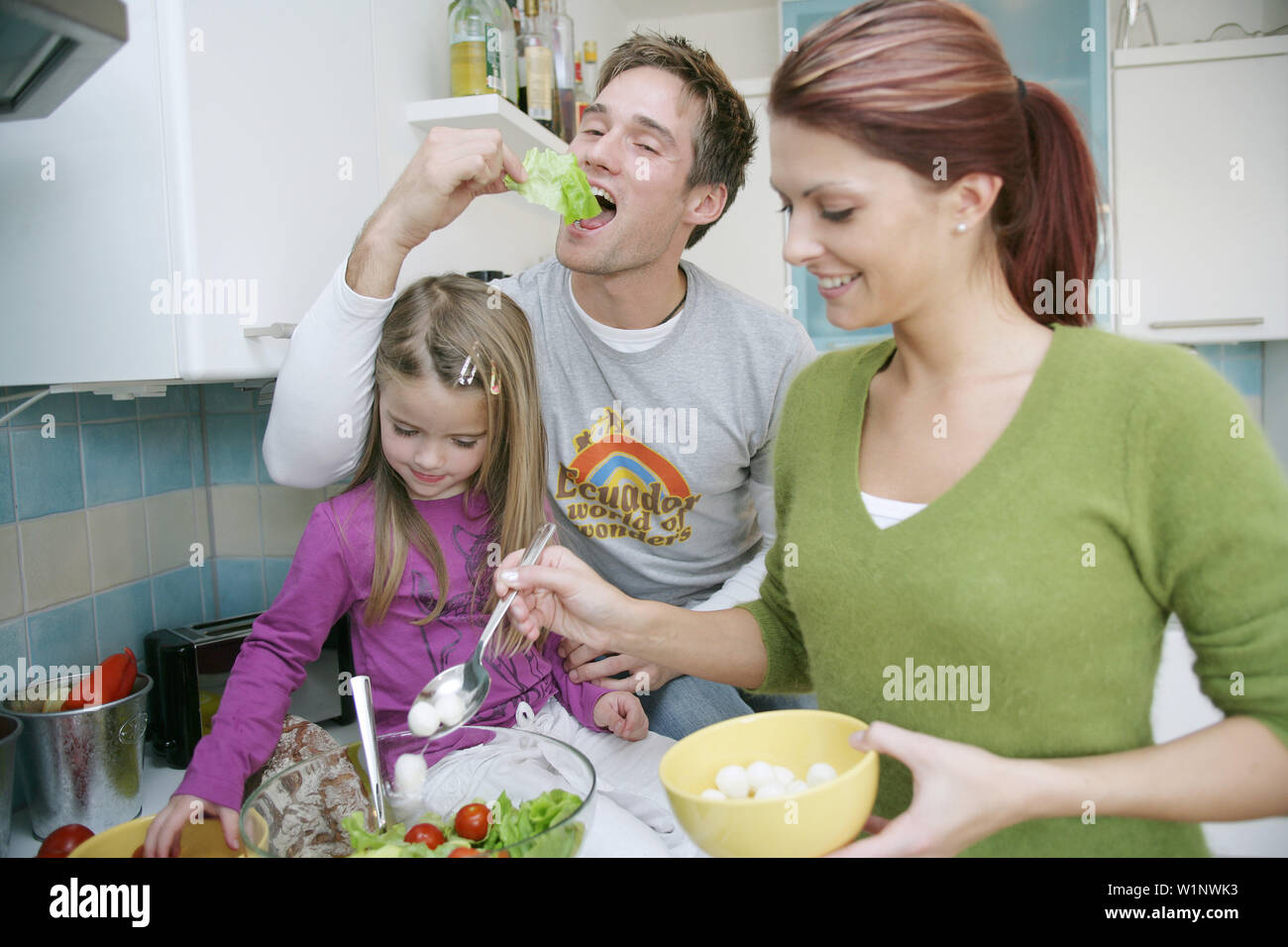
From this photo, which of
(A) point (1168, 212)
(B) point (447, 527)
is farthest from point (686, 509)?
(A) point (1168, 212)

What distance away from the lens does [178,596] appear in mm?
1289

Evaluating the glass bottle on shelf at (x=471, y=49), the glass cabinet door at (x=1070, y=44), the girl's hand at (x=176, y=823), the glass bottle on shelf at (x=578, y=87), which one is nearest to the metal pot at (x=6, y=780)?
the girl's hand at (x=176, y=823)

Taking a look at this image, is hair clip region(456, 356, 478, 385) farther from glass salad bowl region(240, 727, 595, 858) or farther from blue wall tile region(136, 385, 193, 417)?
blue wall tile region(136, 385, 193, 417)

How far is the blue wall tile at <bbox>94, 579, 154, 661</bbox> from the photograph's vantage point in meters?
1.14

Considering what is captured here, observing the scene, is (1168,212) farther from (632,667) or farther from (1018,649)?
(1018,649)

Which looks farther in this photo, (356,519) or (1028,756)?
(356,519)

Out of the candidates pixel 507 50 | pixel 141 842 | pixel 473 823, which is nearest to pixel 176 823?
pixel 141 842

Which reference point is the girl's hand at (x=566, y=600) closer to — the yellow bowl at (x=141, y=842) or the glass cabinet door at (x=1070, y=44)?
→ the yellow bowl at (x=141, y=842)

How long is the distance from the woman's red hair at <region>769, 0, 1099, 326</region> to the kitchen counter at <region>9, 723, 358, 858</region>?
35.4 inches

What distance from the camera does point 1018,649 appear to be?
60 cm

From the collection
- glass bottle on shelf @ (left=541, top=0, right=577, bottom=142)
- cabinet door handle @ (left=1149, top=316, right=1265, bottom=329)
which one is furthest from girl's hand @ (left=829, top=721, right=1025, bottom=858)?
cabinet door handle @ (left=1149, top=316, right=1265, bottom=329)

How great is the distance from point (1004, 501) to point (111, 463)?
42.0 inches
